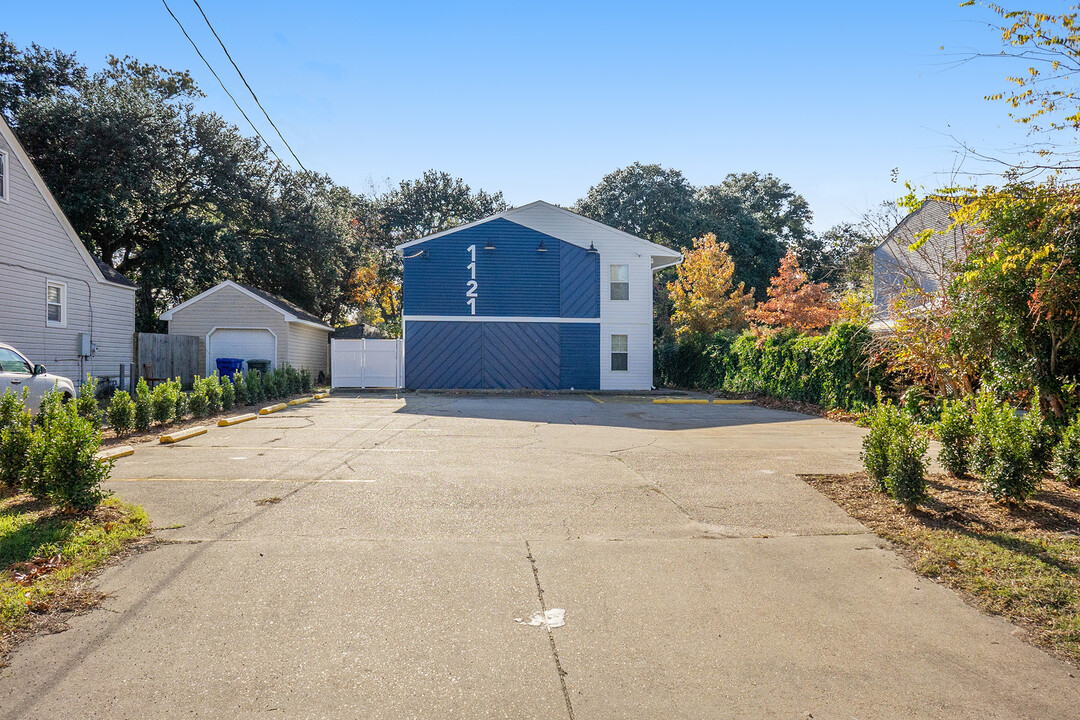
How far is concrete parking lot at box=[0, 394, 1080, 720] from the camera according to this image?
2.96 m

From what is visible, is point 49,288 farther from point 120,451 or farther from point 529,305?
point 529,305

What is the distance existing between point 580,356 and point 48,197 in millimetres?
16905

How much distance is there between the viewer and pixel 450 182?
45281 millimetres

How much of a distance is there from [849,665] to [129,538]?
529 cm

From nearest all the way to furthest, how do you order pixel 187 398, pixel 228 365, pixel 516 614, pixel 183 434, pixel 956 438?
1. pixel 516 614
2. pixel 956 438
3. pixel 183 434
4. pixel 187 398
5. pixel 228 365

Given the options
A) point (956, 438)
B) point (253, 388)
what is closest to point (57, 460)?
point (956, 438)

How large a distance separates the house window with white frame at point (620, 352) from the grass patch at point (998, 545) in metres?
17.6

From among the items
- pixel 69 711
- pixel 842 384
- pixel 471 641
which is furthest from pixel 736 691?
pixel 842 384

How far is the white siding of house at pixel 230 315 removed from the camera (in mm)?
24656

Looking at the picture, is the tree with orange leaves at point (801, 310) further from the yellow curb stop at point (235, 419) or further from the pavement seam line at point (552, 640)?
the pavement seam line at point (552, 640)

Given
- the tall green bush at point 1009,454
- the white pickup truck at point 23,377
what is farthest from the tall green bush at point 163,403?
the tall green bush at point 1009,454

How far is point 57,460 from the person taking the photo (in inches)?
216

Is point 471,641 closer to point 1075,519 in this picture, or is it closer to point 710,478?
point 710,478

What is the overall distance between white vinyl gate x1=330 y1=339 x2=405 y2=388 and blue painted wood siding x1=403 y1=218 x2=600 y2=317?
1.84 meters
